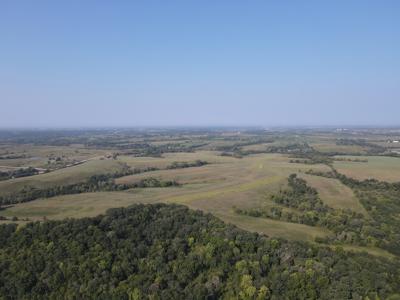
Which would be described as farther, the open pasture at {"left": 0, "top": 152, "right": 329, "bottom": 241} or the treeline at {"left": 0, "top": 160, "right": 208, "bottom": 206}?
the treeline at {"left": 0, "top": 160, "right": 208, "bottom": 206}

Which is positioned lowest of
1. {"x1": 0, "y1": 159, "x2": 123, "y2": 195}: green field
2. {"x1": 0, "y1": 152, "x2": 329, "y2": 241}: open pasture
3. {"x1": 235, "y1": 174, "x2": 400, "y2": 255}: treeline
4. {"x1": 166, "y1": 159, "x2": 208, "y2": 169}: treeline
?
{"x1": 235, "y1": 174, "x2": 400, "y2": 255}: treeline

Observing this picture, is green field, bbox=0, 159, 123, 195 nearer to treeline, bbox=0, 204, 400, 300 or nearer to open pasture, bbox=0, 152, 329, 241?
open pasture, bbox=0, 152, 329, 241

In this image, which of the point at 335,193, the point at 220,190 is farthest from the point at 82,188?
the point at 335,193

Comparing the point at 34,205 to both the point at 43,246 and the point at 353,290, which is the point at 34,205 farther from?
the point at 353,290

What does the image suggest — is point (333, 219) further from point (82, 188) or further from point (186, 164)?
point (186, 164)

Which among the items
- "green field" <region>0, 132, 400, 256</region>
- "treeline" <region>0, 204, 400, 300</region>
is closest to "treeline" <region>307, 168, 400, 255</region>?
"green field" <region>0, 132, 400, 256</region>

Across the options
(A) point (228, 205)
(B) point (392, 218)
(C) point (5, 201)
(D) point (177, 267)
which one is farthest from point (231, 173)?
(D) point (177, 267)
